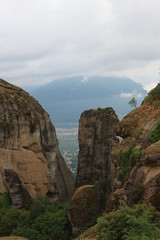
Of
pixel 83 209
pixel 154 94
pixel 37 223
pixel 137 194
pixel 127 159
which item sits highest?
pixel 154 94

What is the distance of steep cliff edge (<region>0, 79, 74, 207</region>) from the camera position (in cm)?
3038

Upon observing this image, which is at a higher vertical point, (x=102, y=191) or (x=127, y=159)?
(x=127, y=159)

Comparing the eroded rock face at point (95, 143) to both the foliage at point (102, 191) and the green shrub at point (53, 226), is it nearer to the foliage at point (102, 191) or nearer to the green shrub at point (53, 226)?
the foliage at point (102, 191)

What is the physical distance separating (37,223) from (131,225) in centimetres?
1515

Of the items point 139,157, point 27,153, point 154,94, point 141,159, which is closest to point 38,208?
point 27,153

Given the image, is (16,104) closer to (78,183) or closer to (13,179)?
(13,179)

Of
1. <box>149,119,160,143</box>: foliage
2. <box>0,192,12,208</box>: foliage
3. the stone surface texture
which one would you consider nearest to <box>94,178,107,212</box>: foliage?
the stone surface texture

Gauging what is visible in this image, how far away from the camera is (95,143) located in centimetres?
3198

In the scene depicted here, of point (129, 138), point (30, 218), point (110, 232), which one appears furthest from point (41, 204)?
point (110, 232)

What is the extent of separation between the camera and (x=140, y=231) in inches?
410

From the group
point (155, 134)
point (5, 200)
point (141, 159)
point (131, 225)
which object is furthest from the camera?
point (5, 200)

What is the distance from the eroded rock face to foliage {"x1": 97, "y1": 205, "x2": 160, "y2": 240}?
712 inches

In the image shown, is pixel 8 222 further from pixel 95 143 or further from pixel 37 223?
pixel 95 143

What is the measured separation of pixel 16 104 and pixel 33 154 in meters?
4.88
